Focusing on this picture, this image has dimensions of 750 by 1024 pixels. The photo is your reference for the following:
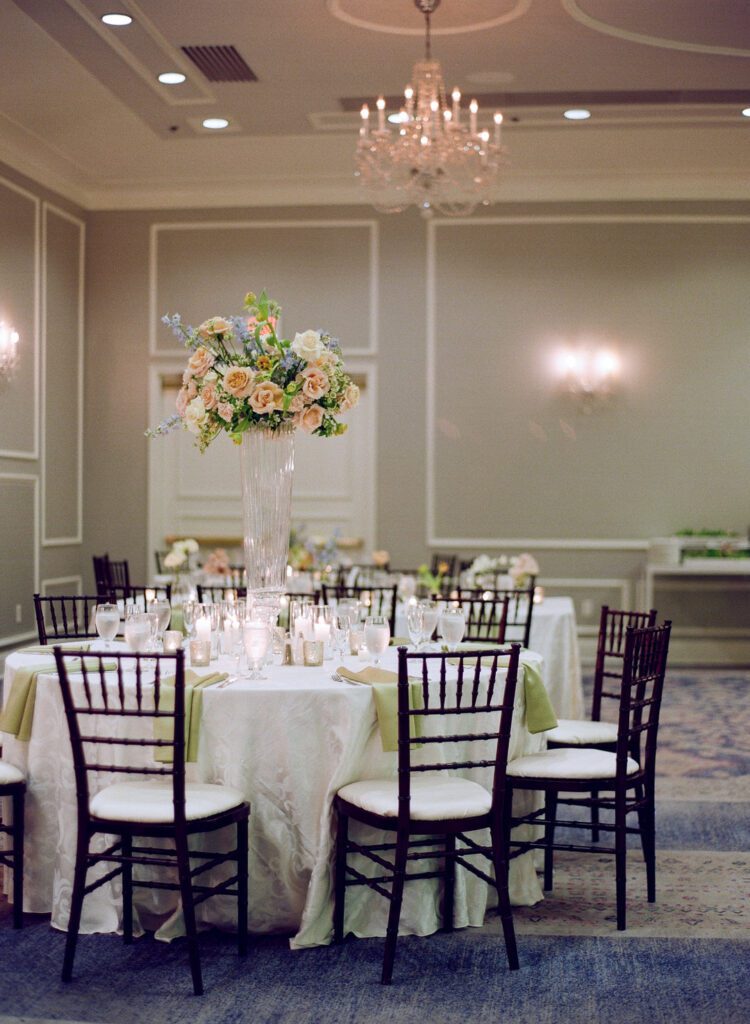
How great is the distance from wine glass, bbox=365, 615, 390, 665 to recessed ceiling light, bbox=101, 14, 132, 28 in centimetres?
404

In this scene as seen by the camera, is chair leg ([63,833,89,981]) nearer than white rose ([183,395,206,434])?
Yes

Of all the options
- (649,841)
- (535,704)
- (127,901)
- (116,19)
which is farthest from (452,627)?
(116,19)

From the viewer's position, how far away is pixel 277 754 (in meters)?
3.58

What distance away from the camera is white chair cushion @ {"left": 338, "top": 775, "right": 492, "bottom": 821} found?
331 cm

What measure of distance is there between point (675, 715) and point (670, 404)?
3079mm

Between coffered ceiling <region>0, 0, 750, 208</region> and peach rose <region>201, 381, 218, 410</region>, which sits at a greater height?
coffered ceiling <region>0, 0, 750, 208</region>

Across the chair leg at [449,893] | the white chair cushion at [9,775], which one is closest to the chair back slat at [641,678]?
the chair leg at [449,893]

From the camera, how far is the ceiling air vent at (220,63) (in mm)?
6918

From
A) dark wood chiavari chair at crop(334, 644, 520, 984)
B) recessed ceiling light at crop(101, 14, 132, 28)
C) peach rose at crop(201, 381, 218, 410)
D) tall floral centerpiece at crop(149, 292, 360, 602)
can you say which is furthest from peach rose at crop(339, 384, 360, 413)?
recessed ceiling light at crop(101, 14, 132, 28)

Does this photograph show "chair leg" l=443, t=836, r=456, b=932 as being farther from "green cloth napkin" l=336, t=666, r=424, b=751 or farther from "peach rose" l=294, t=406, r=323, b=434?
"peach rose" l=294, t=406, r=323, b=434

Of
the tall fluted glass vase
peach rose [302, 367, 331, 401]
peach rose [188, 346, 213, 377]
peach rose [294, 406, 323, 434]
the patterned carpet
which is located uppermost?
peach rose [188, 346, 213, 377]

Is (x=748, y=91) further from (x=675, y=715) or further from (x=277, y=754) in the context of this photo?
(x=277, y=754)

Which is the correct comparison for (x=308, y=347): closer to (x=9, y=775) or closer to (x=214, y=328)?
(x=214, y=328)

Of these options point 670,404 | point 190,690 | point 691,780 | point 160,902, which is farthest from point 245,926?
point 670,404
